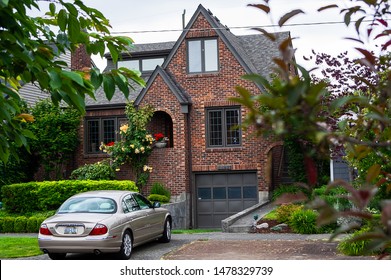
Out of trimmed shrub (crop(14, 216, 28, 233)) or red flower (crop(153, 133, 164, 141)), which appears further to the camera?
red flower (crop(153, 133, 164, 141))

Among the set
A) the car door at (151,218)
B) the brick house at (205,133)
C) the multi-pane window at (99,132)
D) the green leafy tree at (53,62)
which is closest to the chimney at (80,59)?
the multi-pane window at (99,132)

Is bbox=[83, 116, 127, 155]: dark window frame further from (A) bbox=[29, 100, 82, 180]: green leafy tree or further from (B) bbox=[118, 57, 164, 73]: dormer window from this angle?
(B) bbox=[118, 57, 164, 73]: dormer window

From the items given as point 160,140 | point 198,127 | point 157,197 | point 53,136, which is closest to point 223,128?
point 198,127

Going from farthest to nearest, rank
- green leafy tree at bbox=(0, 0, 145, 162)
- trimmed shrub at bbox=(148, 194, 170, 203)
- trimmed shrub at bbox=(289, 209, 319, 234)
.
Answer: trimmed shrub at bbox=(148, 194, 170, 203), trimmed shrub at bbox=(289, 209, 319, 234), green leafy tree at bbox=(0, 0, 145, 162)

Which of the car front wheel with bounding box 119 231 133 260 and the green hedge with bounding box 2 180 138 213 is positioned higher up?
the green hedge with bounding box 2 180 138 213

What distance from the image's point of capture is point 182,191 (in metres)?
23.1

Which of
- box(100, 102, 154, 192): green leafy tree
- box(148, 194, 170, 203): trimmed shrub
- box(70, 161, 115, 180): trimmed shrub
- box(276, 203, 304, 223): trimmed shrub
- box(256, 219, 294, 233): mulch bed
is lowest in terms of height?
box(256, 219, 294, 233): mulch bed

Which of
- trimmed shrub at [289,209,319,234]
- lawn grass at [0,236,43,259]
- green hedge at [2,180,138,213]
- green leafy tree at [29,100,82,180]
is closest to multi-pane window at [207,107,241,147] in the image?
green hedge at [2,180,138,213]

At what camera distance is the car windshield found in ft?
40.0

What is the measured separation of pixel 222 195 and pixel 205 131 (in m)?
2.75

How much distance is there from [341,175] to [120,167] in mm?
9648

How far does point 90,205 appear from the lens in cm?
1237

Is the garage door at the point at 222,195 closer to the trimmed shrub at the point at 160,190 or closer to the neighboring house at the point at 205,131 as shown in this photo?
the neighboring house at the point at 205,131

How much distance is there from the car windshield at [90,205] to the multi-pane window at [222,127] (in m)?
11.5
